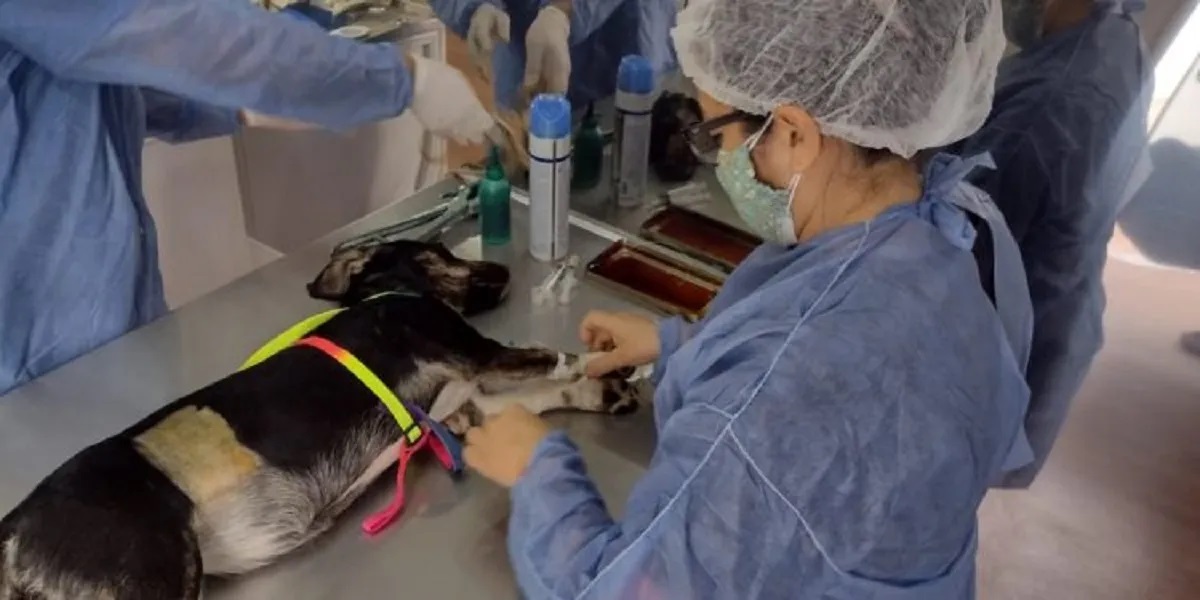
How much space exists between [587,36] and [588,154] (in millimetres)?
195

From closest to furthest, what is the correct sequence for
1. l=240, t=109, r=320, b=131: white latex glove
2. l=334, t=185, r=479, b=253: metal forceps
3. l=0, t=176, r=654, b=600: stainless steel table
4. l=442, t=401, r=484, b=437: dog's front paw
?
1. l=0, t=176, r=654, b=600: stainless steel table
2. l=442, t=401, r=484, b=437: dog's front paw
3. l=240, t=109, r=320, b=131: white latex glove
4. l=334, t=185, r=479, b=253: metal forceps

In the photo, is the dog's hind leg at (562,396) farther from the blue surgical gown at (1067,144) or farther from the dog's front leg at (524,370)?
the blue surgical gown at (1067,144)

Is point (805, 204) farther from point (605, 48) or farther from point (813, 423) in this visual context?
point (605, 48)

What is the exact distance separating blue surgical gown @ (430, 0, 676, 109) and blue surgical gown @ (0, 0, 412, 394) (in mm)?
387

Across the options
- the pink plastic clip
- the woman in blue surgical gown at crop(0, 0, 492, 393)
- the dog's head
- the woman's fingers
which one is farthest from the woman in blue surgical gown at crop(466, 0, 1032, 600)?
the woman in blue surgical gown at crop(0, 0, 492, 393)

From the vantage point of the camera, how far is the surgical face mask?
911 millimetres

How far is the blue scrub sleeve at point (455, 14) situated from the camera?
1662mm

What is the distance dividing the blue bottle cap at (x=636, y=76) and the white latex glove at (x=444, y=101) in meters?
0.26

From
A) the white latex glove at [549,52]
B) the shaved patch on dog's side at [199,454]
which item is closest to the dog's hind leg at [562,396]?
the shaved patch on dog's side at [199,454]

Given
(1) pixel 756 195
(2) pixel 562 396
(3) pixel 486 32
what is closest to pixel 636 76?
(3) pixel 486 32

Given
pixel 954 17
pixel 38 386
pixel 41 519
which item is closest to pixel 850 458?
pixel 954 17

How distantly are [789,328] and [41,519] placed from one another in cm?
64

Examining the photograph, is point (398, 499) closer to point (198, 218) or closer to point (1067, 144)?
point (1067, 144)

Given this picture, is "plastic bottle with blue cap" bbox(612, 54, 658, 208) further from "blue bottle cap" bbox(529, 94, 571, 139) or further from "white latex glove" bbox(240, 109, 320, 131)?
"white latex glove" bbox(240, 109, 320, 131)
